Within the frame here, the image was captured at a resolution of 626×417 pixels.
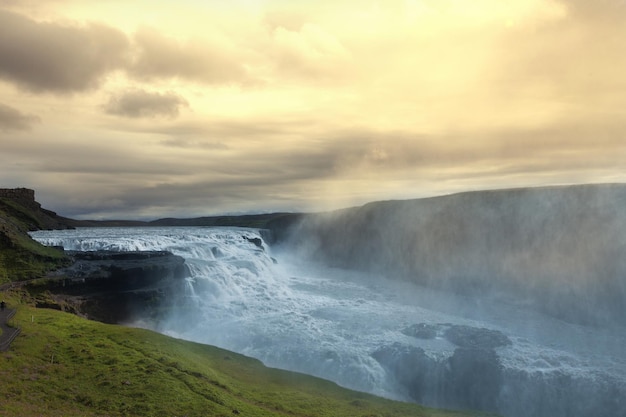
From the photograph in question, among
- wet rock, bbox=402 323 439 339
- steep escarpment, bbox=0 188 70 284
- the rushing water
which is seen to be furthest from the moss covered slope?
wet rock, bbox=402 323 439 339

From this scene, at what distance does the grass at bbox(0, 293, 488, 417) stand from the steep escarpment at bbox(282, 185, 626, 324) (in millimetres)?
35041

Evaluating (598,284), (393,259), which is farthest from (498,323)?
(393,259)

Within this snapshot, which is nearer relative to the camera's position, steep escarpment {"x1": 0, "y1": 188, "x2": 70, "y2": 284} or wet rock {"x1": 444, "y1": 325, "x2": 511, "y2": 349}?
wet rock {"x1": 444, "y1": 325, "x2": 511, "y2": 349}

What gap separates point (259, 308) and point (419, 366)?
21.3m

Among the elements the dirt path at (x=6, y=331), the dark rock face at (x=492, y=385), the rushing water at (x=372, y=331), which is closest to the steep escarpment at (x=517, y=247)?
the rushing water at (x=372, y=331)

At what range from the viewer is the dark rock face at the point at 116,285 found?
3791 centimetres

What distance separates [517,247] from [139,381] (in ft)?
183

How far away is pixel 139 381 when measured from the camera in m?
21.7

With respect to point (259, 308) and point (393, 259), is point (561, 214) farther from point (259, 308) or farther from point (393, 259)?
point (259, 308)

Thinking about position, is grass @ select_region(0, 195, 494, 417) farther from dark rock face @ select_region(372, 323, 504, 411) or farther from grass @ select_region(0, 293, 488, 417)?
dark rock face @ select_region(372, 323, 504, 411)

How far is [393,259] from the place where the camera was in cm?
8438

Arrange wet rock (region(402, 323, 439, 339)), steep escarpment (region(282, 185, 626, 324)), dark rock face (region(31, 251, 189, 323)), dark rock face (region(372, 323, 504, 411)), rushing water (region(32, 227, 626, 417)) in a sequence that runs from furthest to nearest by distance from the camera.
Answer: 1. steep escarpment (region(282, 185, 626, 324))
2. wet rock (region(402, 323, 439, 339))
3. dark rock face (region(31, 251, 189, 323))
4. dark rock face (region(372, 323, 504, 411))
5. rushing water (region(32, 227, 626, 417))

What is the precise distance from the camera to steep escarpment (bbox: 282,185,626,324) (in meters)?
50.2

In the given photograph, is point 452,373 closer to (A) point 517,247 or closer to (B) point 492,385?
(B) point 492,385
